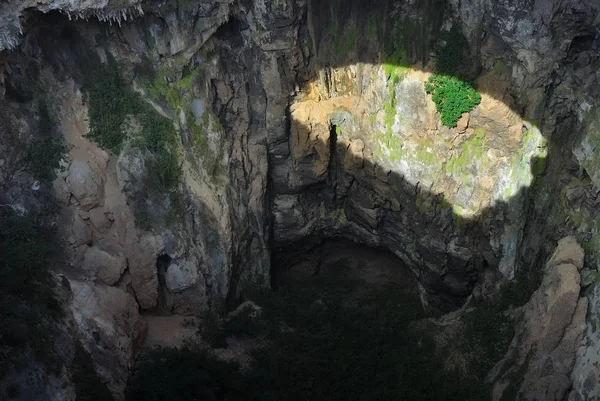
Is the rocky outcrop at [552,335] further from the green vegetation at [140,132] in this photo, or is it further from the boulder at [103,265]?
the boulder at [103,265]

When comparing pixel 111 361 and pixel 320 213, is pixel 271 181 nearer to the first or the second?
pixel 320 213

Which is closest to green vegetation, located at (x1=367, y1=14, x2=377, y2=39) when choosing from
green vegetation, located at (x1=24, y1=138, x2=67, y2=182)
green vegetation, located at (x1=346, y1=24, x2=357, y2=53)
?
green vegetation, located at (x1=346, y1=24, x2=357, y2=53)

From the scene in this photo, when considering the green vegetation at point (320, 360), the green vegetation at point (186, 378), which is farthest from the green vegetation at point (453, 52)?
the green vegetation at point (186, 378)

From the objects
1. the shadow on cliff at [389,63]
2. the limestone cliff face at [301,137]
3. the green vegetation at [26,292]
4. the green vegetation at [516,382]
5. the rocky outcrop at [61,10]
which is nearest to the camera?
the green vegetation at [26,292]

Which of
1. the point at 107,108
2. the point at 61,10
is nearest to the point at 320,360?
the point at 107,108

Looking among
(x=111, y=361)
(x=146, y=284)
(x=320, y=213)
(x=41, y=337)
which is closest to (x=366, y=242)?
(x=320, y=213)

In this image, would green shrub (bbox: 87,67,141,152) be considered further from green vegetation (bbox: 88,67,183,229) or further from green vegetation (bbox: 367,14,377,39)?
green vegetation (bbox: 367,14,377,39)
